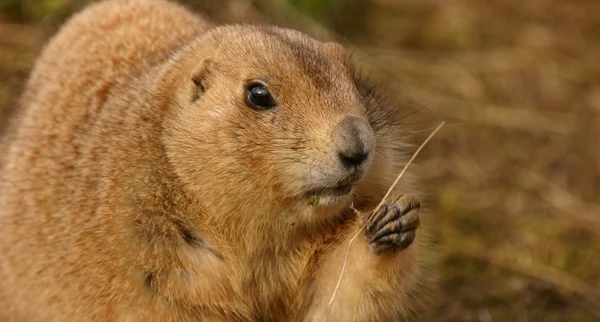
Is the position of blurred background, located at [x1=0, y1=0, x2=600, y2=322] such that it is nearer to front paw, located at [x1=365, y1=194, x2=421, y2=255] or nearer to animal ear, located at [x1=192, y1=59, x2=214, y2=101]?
front paw, located at [x1=365, y1=194, x2=421, y2=255]

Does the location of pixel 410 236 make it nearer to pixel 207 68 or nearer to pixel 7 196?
pixel 207 68

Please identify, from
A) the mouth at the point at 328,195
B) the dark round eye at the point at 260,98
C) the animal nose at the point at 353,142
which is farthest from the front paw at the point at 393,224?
the dark round eye at the point at 260,98

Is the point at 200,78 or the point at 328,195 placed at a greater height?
the point at 200,78

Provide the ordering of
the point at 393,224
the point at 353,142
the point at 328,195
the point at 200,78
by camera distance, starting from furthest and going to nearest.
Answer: the point at 200,78
the point at 393,224
the point at 328,195
the point at 353,142

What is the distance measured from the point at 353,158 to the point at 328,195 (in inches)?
8.8

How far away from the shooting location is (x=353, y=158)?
4.04 metres

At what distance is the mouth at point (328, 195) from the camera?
13.6 feet

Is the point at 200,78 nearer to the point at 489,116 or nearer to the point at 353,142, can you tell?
the point at 353,142

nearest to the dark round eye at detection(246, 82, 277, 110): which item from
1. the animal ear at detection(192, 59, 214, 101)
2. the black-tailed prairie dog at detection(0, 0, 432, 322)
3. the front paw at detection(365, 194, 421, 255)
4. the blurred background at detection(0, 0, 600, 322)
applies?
the black-tailed prairie dog at detection(0, 0, 432, 322)

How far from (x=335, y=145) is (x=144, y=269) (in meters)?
1.12

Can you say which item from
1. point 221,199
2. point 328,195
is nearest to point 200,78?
point 221,199

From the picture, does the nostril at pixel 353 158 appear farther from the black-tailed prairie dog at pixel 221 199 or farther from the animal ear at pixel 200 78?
the animal ear at pixel 200 78

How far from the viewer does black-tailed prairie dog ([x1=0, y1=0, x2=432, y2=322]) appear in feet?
14.0

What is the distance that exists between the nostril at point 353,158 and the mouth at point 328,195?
0.42ft
